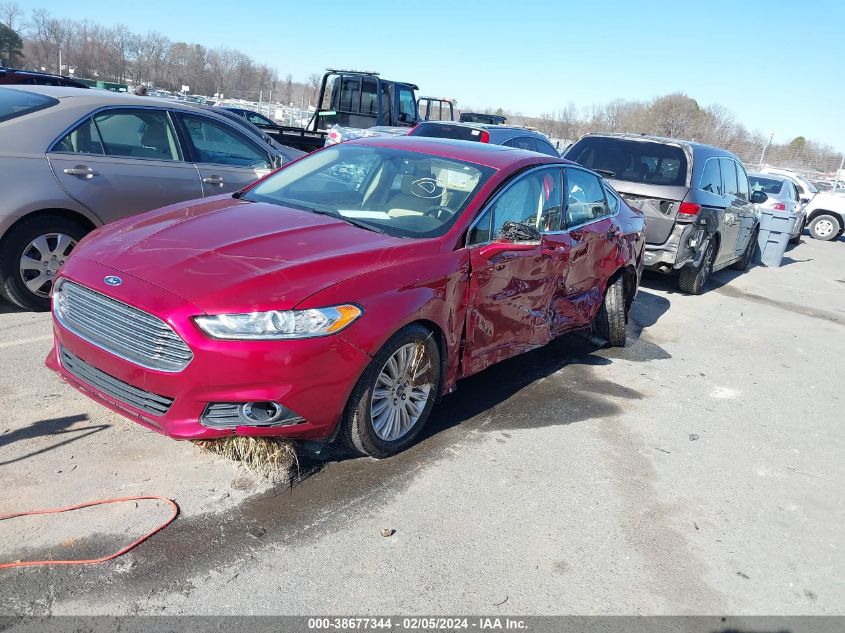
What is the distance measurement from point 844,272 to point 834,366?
29.1 feet

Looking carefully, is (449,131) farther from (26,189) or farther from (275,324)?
(275,324)

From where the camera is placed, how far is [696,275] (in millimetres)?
9352

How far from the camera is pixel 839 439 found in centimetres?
514

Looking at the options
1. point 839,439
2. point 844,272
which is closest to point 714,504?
point 839,439

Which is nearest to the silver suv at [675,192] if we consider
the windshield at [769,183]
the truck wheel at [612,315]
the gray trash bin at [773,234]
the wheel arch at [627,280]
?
the wheel arch at [627,280]

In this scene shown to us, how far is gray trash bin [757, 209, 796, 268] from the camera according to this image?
13.1 metres

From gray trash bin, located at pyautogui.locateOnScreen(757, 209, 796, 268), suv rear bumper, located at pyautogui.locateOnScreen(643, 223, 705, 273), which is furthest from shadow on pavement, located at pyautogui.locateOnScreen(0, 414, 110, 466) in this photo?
gray trash bin, located at pyautogui.locateOnScreen(757, 209, 796, 268)

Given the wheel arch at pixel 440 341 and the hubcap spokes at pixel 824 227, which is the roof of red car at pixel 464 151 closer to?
the wheel arch at pixel 440 341

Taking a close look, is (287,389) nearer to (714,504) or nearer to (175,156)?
(714,504)

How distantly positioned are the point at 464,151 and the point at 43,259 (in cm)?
333

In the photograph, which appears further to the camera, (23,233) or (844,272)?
(844,272)

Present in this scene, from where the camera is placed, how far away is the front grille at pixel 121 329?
3074 mm

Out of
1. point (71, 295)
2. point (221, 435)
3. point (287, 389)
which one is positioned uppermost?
point (71, 295)

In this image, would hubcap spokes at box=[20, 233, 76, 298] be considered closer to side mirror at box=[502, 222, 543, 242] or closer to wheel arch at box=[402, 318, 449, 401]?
wheel arch at box=[402, 318, 449, 401]
